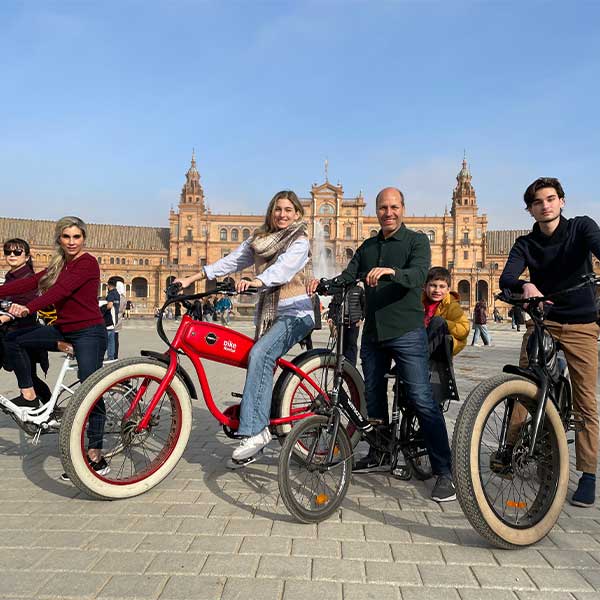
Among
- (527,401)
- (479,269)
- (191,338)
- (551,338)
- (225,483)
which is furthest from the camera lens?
(479,269)

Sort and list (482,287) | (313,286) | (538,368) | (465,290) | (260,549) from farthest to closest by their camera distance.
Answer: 1. (465,290)
2. (482,287)
3. (313,286)
4. (538,368)
5. (260,549)

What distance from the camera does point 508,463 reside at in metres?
2.71

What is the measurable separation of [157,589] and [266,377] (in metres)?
1.48

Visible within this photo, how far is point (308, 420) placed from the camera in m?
2.79

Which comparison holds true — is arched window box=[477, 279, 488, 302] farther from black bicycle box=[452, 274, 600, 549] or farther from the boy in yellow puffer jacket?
black bicycle box=[452, 274, 600, 549]

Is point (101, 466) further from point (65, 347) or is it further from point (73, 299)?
point (73, 299)

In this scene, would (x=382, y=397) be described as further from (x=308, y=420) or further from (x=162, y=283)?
(x=162, y=283)

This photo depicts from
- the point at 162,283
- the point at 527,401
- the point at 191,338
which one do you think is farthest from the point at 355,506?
the point at 162,283

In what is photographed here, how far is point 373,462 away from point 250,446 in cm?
92

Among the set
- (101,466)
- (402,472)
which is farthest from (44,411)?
(402,472)

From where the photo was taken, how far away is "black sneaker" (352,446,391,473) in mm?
3482

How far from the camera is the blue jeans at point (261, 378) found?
3.31 m

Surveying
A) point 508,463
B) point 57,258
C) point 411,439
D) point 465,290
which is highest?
point 57,258

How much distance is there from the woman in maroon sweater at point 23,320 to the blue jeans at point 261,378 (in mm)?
1945
